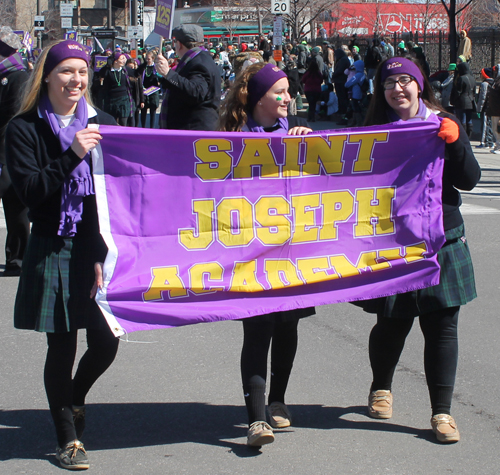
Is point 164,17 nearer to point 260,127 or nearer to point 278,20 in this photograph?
point 260,127

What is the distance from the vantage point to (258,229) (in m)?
3.62

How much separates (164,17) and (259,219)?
5652 mm

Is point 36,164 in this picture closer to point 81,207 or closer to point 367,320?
point 81,207

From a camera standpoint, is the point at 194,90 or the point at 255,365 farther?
the point at 194,90

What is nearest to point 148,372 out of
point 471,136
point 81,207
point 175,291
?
point 175,291

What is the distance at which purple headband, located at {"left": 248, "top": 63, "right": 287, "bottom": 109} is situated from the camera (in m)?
3.55

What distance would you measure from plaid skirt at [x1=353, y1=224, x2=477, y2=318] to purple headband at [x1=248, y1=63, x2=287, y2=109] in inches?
44.4

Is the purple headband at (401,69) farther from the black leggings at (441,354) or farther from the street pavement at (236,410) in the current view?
the street pavement at (236,410)

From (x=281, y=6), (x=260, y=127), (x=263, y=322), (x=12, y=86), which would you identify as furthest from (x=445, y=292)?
(x=281, y=6)

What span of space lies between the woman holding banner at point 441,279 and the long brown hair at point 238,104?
64cm

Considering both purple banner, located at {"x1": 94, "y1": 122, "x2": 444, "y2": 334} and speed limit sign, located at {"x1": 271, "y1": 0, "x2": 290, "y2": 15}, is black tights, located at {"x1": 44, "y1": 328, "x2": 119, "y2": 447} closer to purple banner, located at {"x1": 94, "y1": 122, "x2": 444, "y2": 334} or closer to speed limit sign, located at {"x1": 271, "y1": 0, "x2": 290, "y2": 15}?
purple banner, located at {"x1": 94, "y1": 122, "x2": 444, "y2": 334}

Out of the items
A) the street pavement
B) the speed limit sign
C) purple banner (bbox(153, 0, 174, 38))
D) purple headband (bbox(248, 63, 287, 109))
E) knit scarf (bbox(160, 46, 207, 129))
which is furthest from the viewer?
the speed limit sign

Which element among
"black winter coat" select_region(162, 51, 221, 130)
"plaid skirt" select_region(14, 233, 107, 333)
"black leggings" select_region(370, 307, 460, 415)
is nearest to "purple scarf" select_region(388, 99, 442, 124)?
"black leggings" select_region(370, 307, 460, 415)

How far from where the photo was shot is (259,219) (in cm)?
362
